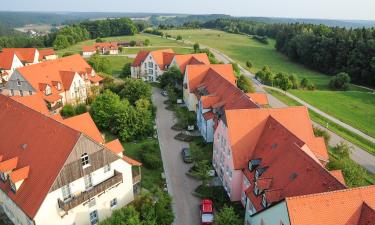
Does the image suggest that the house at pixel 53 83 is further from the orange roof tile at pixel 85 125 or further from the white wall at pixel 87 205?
the white wall at pixel 87 205

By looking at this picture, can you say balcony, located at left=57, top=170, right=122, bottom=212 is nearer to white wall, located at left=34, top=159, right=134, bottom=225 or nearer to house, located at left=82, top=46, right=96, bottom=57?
white wall, located at left=34, top=159, right=134, bottom=225

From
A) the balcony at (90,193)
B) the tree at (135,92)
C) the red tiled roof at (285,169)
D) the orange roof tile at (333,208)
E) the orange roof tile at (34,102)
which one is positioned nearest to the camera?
the orange roof tile at (333,208)

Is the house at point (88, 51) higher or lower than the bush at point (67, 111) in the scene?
lower

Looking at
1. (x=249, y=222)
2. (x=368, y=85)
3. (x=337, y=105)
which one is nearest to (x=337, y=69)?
(x=368, y=85)

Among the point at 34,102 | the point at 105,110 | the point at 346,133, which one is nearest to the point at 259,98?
the point at 346,133

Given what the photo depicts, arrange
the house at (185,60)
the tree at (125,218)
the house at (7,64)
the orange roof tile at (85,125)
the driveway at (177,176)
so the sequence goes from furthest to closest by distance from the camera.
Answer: the house at (7,64), the house at (185,60), the orange roof tile at (85,125), the driveway at (177,176), the tree at (125,218)

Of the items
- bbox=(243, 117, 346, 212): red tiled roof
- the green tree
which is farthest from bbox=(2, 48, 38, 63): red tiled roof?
bbox=(243, 117, 346, 212): red tiled roof

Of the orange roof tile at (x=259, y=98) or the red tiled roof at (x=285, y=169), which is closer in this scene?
the red tiled roof at (x=285, y=169)

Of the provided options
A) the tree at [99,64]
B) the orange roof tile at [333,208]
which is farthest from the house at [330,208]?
the tree at [99,64]
